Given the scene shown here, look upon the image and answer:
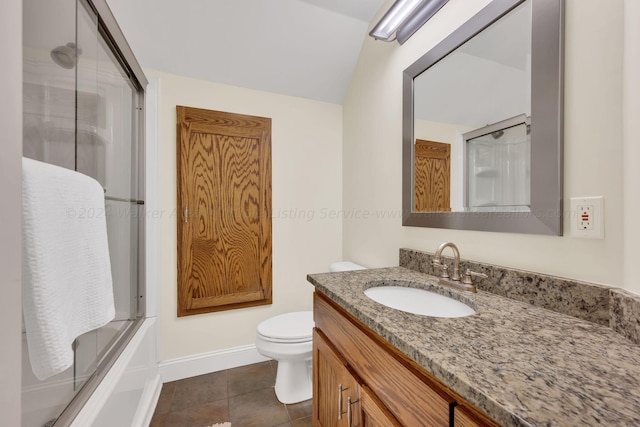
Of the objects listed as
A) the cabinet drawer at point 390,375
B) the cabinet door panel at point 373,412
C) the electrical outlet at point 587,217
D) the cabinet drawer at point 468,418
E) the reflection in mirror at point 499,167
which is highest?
the reflection in mirror at point 499,167

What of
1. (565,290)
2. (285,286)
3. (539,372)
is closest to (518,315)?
(565,290)

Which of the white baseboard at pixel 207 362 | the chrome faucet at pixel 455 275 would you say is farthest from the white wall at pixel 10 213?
the white baseboard at pixel 207 362

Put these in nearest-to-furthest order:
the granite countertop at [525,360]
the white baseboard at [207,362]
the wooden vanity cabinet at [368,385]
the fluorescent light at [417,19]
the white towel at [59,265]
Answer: the granite countertop at [525,360] < the wooden vanity cabinet at [368,385] < the white towel at [59,265] < the fluorescent light at [417,19] < the white baseboard at [207,362]

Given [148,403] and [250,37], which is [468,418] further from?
[250,37]

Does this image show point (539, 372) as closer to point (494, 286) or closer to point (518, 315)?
point (518, 315)

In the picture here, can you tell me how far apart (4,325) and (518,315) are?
3.91ft

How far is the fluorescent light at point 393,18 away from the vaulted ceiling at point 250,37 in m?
0.40

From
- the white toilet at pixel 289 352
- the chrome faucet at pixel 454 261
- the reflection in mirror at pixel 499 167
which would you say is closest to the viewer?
the reflection in mirror at pixel 499 167

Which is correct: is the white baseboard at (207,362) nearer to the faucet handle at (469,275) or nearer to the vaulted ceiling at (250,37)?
the faucet handle at (469,275)

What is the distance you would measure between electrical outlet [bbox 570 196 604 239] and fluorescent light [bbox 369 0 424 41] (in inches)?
42.8

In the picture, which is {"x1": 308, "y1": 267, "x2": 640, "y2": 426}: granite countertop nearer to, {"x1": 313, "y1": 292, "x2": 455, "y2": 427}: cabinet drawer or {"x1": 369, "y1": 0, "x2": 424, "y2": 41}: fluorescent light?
{"x1": 313, "y1": 292, "x2": 455, "y2": 427}: cabinet drawer

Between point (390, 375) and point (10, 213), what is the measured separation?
92 centimetres

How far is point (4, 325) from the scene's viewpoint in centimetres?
49

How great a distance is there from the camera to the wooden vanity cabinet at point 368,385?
0.48 meters
